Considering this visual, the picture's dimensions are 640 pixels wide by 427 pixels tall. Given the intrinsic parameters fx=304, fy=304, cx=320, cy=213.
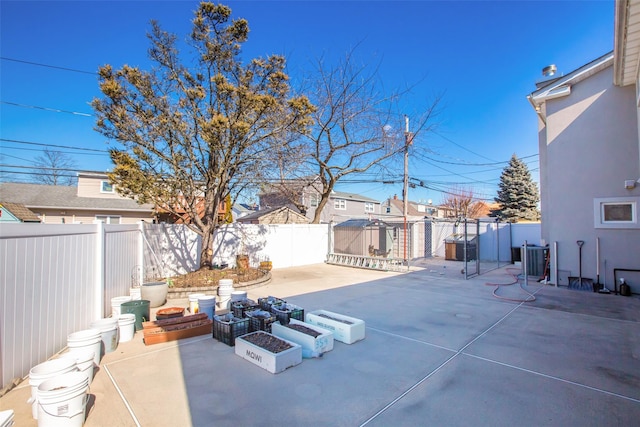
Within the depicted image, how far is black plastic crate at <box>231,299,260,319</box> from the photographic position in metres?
5.09

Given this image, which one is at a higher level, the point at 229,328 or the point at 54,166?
the point at 54,166

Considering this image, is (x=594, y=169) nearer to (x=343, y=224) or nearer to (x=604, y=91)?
(x=604, y=91)

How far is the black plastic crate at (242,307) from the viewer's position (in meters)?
5.09

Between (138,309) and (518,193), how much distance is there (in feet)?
81.0

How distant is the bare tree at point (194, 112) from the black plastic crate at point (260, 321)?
4.81 metres

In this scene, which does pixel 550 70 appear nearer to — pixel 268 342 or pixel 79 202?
pixel 268 342

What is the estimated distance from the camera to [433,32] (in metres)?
11.7

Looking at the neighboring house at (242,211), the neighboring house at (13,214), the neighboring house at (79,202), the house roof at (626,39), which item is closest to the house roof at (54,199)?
the neighboring house at (79,202)

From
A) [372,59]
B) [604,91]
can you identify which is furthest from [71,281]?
[372,59]

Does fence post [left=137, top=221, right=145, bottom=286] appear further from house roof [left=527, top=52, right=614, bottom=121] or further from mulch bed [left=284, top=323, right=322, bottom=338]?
house roof [left=527, top=52, right=614, bottom=121]

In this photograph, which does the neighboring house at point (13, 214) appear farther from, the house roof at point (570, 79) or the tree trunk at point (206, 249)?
the house roof at point (570, 79)

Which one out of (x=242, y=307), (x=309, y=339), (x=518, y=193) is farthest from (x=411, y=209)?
(x=309, y=339)

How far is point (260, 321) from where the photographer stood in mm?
4785

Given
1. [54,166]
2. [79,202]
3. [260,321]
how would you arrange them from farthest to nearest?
[54,166] < [79,202] < [260,321]
